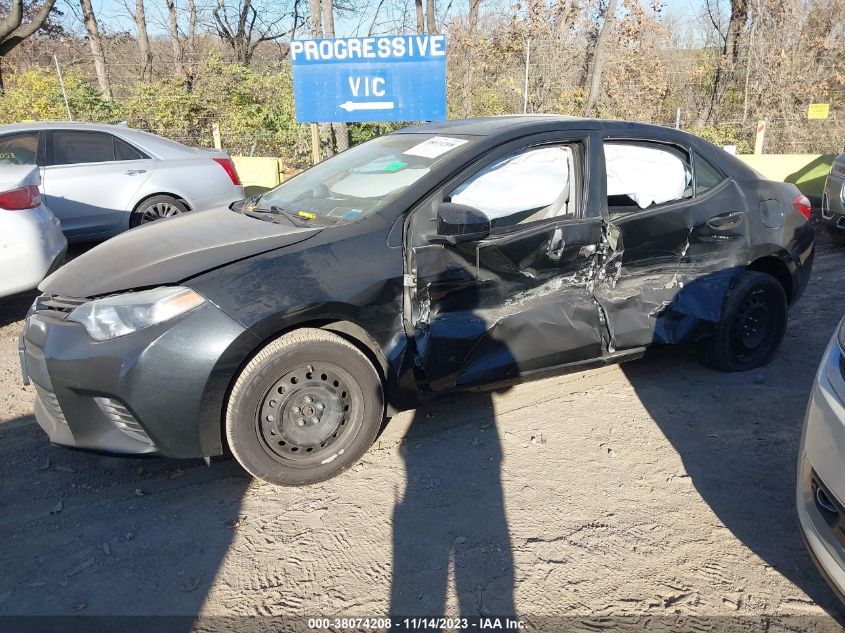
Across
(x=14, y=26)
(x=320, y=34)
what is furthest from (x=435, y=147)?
(x=14, y=26)

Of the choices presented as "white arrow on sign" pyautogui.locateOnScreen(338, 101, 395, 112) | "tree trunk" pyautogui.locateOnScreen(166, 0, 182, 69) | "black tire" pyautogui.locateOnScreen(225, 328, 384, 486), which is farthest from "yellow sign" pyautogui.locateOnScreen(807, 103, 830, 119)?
A: "tree trunk" pyautogui.locateOnScreen(166, 0, 182, 69)

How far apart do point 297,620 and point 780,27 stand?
15.6 m

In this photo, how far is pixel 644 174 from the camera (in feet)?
13.0

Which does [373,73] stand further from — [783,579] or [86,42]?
[86,42]

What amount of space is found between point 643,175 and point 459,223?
1468mm

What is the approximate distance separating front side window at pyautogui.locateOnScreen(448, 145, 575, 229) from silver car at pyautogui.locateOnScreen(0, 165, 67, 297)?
11.6ft

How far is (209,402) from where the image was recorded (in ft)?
9.14

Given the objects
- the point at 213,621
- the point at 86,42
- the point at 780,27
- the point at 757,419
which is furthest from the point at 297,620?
the point at 86,42

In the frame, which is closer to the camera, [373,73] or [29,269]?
[29,269]

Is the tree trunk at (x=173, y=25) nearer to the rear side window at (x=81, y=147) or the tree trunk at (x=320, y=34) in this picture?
the tree trunk at (x=320, y=34)

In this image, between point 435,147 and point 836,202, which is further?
point 836,202

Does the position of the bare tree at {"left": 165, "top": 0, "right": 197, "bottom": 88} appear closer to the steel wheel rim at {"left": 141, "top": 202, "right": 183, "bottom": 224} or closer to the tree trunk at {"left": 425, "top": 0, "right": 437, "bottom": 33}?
the tree trunk at {"left": 425, "top": 0, "right": 437, "bottom": 33}

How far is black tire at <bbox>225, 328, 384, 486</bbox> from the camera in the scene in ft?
9.42

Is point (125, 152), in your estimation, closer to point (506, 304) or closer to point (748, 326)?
point (506, 304)
